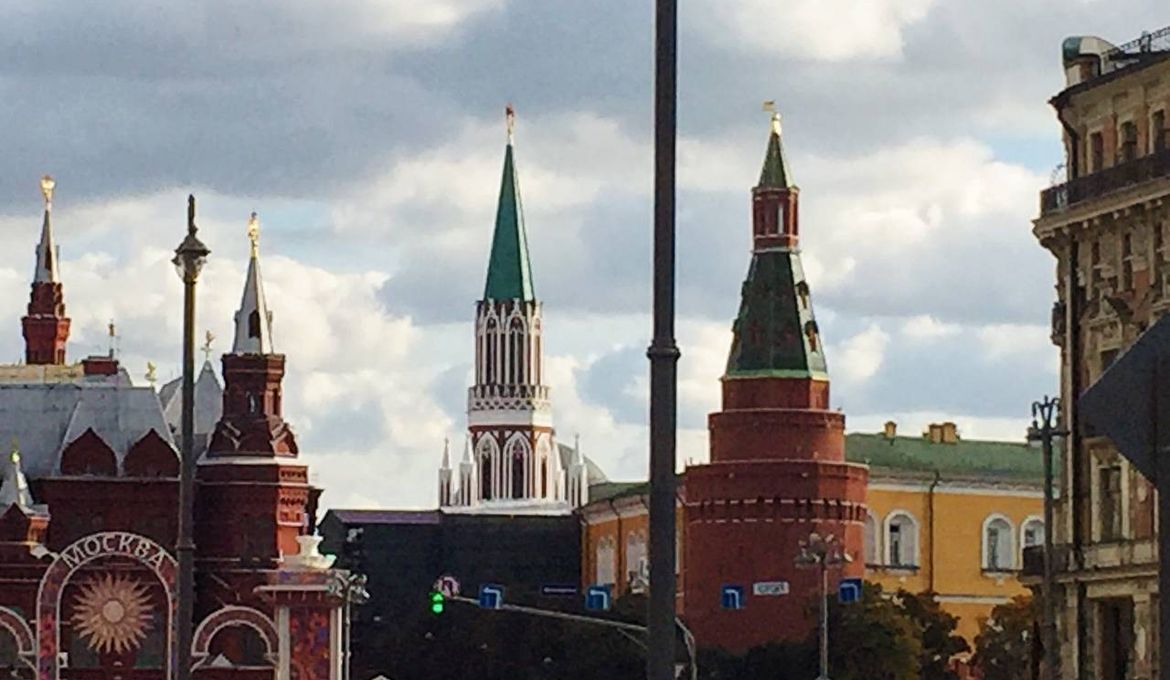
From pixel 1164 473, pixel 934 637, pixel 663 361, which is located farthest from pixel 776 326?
pixel 1164 473

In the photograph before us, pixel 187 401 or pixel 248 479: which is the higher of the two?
pixel 248 479

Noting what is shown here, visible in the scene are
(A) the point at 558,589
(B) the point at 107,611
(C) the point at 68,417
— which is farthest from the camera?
(A) the point at 558,589

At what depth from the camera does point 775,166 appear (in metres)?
157

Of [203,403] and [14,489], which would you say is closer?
[14,489]

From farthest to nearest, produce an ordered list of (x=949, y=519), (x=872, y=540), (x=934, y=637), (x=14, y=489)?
1. (x=949, y=519)
2. (x=872, y=540)
3. (x=934, y=637)
4. (x=14, y=489)

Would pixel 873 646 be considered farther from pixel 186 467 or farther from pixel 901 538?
pixel 186 467

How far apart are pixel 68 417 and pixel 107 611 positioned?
997cm

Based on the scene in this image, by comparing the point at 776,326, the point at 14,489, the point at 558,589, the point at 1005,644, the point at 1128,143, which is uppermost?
A: the point at 776,326

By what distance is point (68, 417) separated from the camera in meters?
141

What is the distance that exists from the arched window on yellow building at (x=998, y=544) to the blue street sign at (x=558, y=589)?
27322 mm

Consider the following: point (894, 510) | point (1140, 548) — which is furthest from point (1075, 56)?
point (894, 510)

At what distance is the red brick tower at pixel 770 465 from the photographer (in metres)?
153

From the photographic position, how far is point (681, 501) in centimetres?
16025

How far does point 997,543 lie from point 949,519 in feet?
8.66
